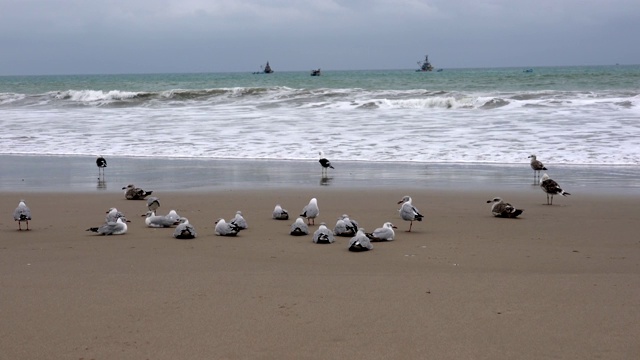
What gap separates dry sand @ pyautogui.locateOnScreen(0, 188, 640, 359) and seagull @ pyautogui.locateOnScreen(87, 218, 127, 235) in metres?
0.13

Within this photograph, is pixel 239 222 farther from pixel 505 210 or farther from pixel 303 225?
pixel 505 210

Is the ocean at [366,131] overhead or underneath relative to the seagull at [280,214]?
overhead

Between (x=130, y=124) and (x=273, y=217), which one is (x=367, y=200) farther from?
(x=130, y=124)

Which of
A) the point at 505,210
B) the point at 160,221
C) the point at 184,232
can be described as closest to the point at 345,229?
the point at 184,232

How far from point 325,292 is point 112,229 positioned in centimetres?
332

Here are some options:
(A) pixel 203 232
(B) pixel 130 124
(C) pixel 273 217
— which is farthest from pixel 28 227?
(B) pixel 130 124

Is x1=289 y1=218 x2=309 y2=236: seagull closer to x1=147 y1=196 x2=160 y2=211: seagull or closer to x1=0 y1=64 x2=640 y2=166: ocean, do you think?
x1=147 y1=196 x2=160 y2=211: seagull

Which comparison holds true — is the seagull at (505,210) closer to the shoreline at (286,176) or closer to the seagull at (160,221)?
the shoreline at (286,176)

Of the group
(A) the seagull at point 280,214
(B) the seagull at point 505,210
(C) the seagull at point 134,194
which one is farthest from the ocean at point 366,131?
(A) the seagull at point 280,214

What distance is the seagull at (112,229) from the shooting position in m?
7.65

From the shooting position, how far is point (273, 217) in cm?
877

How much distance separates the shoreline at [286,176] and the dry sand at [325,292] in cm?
278

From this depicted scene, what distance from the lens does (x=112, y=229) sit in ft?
25.2

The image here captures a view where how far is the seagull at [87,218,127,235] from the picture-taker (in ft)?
25.1
